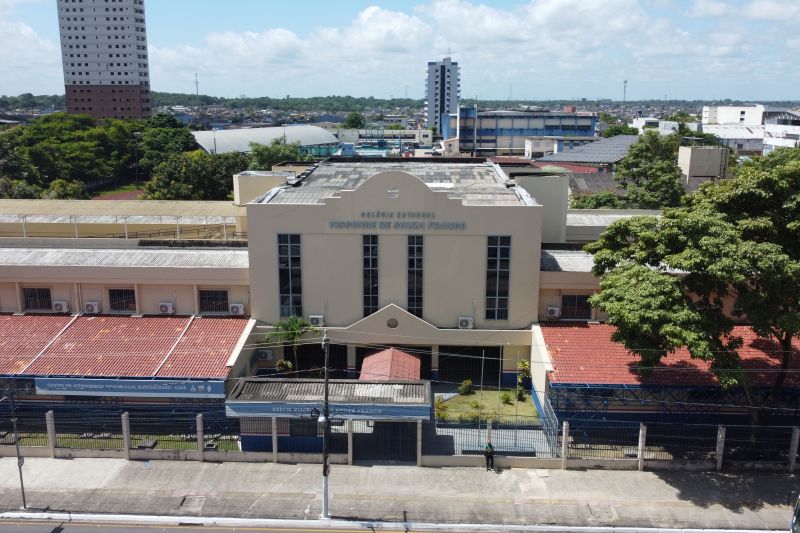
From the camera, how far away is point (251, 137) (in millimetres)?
133500

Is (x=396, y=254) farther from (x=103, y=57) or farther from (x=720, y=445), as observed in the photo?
(x=103, y=57)

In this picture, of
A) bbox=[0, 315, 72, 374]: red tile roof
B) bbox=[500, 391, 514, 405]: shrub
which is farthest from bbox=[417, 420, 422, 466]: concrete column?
bbox=[0, 315, 72, 374]: red tile roof

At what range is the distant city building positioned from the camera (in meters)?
130

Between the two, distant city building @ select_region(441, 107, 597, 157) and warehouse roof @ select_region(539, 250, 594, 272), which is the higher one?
distant city building @ select_region(441, 107, 597, 157)

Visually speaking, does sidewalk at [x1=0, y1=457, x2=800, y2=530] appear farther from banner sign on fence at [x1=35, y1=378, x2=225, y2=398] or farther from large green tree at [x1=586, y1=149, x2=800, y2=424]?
large green tree at [x1=586, y1=149, x2=800, y2=424]

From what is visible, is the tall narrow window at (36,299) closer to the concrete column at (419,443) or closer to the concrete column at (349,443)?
the concrete column at (349,443)

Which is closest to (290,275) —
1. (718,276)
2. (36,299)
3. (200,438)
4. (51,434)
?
(200,438)

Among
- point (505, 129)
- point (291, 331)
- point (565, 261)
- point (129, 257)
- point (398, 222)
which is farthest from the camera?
point (505, 129)

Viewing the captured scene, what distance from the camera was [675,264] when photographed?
925 inches

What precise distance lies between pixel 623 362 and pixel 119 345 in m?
20.8

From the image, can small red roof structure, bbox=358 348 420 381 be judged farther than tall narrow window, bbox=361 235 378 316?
No

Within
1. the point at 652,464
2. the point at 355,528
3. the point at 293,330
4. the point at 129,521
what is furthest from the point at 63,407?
the point at 652,464

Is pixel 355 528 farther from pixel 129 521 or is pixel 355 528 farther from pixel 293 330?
pixel 293 330

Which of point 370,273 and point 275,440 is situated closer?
point 275,440
